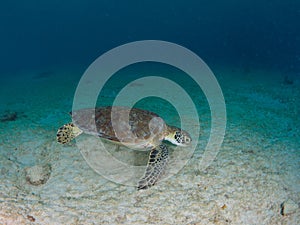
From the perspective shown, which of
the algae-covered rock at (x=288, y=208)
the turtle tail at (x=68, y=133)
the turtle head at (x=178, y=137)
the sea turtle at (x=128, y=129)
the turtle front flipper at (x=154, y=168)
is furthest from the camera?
the turtle tail at (x=68, y=133)

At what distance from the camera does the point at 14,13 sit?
86.5m

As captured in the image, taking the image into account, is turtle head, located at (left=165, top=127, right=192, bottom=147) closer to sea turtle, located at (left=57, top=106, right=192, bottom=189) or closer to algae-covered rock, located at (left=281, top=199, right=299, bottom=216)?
sea turtle, located at (left=57, top=106, right=192, bottom=189)

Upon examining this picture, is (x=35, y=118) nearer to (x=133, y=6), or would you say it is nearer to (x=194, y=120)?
(x=194, y=120)

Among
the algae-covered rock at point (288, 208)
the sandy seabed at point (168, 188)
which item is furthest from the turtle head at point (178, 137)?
the algae-covered rock at point (288, 208)

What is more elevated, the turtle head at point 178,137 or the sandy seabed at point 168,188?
the turtle head at point 178,137

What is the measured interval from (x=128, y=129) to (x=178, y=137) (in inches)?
35.8

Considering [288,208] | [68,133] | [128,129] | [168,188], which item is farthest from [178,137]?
[68,133]

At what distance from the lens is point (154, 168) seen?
3.14 m

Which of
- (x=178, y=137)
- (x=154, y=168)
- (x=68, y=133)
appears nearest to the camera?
(x=154, y=168)

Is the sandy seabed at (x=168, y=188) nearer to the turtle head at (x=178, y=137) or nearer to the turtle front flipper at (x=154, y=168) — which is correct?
the turtle front flipper at (x=154, y=168)

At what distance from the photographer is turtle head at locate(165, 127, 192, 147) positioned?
3881mm

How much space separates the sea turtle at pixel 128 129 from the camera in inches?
143

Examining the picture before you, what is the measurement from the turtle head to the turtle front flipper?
1.32 ft

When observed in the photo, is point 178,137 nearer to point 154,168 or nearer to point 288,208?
point 154,168
